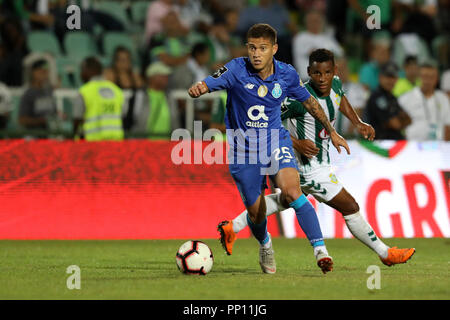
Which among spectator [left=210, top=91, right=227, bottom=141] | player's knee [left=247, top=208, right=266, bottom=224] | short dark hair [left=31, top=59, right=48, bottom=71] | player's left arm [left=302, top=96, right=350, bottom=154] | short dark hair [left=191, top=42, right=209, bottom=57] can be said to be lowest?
player's knee [left=247, top=208, right=266, bottom=224]

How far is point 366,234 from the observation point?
8.91 metres

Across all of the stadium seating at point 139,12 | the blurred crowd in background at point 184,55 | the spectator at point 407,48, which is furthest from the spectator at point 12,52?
the spectator at point 407,48

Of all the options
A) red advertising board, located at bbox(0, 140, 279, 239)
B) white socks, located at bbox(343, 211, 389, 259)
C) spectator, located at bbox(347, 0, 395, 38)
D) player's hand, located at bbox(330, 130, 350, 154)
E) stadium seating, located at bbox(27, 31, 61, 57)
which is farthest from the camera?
spectator, located at bbox(347, 0, 395, 38)

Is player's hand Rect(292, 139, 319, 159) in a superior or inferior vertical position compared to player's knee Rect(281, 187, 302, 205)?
superior

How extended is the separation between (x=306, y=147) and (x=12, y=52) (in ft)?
24.9

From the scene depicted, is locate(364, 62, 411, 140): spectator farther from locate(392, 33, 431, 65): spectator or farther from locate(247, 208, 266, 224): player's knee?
locate(247, 208, 266, 224): player's knee

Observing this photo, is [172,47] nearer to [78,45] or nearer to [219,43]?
[219,43]

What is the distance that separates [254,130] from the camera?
27.8 ft

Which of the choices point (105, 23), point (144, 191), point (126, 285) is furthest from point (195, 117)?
point (126, 285)

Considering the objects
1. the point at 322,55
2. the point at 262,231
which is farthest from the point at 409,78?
the point at 262,231

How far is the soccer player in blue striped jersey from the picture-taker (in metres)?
8.30

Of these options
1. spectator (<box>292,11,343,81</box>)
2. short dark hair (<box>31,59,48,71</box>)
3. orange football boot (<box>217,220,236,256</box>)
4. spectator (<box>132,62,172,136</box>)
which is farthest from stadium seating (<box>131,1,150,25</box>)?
orange football boot (<box>217,220,236,256</box>)

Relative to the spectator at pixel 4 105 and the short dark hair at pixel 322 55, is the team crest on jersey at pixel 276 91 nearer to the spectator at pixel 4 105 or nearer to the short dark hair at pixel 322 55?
the short dark hair at pixel 322 55

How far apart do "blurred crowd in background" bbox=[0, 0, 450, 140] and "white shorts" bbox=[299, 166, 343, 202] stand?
13.6 ft
